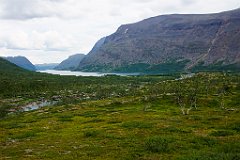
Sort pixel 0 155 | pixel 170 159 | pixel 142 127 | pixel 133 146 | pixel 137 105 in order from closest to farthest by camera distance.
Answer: pixel 170 159 < pixel 0 155 < pixel 133 146 < pixel 142 127 < pixel 137 105

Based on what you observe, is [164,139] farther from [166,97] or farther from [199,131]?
[166,97]

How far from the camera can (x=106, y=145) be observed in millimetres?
49469

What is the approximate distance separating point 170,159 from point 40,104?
146 metres

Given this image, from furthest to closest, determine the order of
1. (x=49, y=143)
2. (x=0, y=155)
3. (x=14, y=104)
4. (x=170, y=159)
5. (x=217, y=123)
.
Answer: (x=14, y=104) → (x=217, y=123) → (x=49, y=143) → (x=0, y=155) → (x=170, y=159)

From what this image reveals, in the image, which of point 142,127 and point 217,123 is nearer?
point 142,127

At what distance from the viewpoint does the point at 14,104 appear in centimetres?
16900

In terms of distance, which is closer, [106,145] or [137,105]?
[106,145]

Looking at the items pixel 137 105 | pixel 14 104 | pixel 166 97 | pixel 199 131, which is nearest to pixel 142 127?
pixel 199 131

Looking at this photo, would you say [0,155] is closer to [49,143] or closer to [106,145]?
[49,143]

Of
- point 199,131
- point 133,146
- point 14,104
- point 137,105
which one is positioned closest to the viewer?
point 133,146

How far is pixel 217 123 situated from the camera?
240 ft

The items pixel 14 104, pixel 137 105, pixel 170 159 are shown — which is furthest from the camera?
pixel 14 104

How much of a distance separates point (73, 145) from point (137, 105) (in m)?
85.4

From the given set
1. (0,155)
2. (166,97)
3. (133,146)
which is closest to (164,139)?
(133,146)
